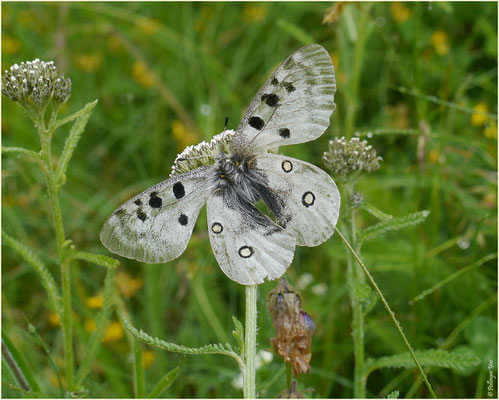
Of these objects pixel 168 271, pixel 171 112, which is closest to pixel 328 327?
pixel 168 271

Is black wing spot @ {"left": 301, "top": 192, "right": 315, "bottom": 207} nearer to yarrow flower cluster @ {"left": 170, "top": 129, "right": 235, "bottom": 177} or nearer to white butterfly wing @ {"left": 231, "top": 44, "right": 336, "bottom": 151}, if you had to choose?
white butterfly wing @ {"left": 231, "top": 44, "right": 336, "bottom": 151}

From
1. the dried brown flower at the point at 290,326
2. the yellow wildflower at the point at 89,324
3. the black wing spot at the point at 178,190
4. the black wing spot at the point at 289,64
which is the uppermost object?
the black wing spot at the point at 289,64

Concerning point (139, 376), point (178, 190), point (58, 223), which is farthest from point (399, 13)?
point (139, 376)

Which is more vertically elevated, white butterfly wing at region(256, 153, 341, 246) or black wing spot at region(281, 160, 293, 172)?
black wing spot at region(281, 160, 293, 172)

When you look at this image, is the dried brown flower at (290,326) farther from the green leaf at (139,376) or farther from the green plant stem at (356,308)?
the green leaf at (139,376)

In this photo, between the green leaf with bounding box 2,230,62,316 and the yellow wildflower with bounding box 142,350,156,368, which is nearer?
the green leaf with bounding box 2,230,62,316

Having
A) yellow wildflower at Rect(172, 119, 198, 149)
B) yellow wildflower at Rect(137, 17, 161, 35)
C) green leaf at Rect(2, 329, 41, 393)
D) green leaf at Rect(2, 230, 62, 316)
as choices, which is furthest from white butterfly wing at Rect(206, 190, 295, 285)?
yellow wildflower at Rect(137, 17, 161, 35)

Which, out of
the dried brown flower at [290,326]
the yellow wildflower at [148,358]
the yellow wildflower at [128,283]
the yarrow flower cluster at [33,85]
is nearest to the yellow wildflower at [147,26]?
the yellow wildflower at [128,283]

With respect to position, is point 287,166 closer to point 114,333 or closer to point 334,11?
point 334,11
